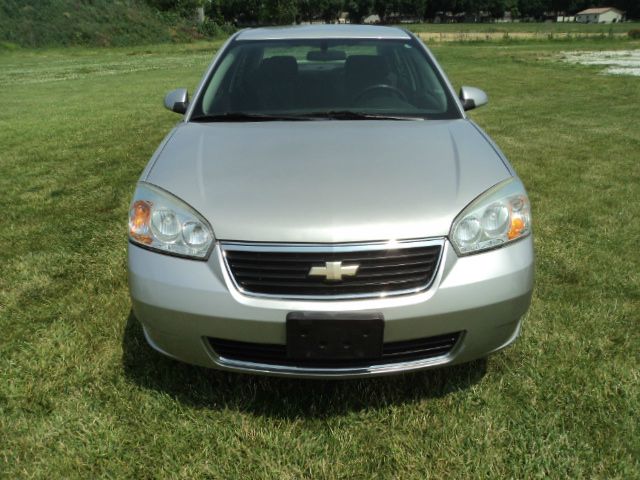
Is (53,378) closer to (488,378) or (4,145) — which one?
(488,378)

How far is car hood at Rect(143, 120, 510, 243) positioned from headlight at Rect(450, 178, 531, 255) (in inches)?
1.6

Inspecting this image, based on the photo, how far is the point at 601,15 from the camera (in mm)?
98188

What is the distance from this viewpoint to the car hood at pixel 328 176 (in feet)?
6.14

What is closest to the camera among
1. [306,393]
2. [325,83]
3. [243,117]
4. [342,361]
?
[342,361]

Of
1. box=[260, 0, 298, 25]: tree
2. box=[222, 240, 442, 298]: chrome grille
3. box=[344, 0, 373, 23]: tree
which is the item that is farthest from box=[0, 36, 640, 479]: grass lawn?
box=[344, 0, 373, 23]: tree

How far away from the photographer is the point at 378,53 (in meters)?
3.29

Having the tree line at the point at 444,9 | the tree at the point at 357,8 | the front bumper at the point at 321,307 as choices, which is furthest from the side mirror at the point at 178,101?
the tree at the point at 357,8

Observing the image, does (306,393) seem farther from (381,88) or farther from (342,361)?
(381,88)

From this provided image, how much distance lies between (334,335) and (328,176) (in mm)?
644

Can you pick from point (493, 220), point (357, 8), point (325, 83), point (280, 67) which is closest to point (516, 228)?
point (493, 220)

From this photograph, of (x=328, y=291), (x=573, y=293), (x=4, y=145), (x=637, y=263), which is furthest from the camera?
(x=4, y=145)

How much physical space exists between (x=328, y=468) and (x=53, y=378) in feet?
4.38

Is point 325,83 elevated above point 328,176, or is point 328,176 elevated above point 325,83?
point 325,83

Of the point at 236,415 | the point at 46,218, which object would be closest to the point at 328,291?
the point at 236,415
